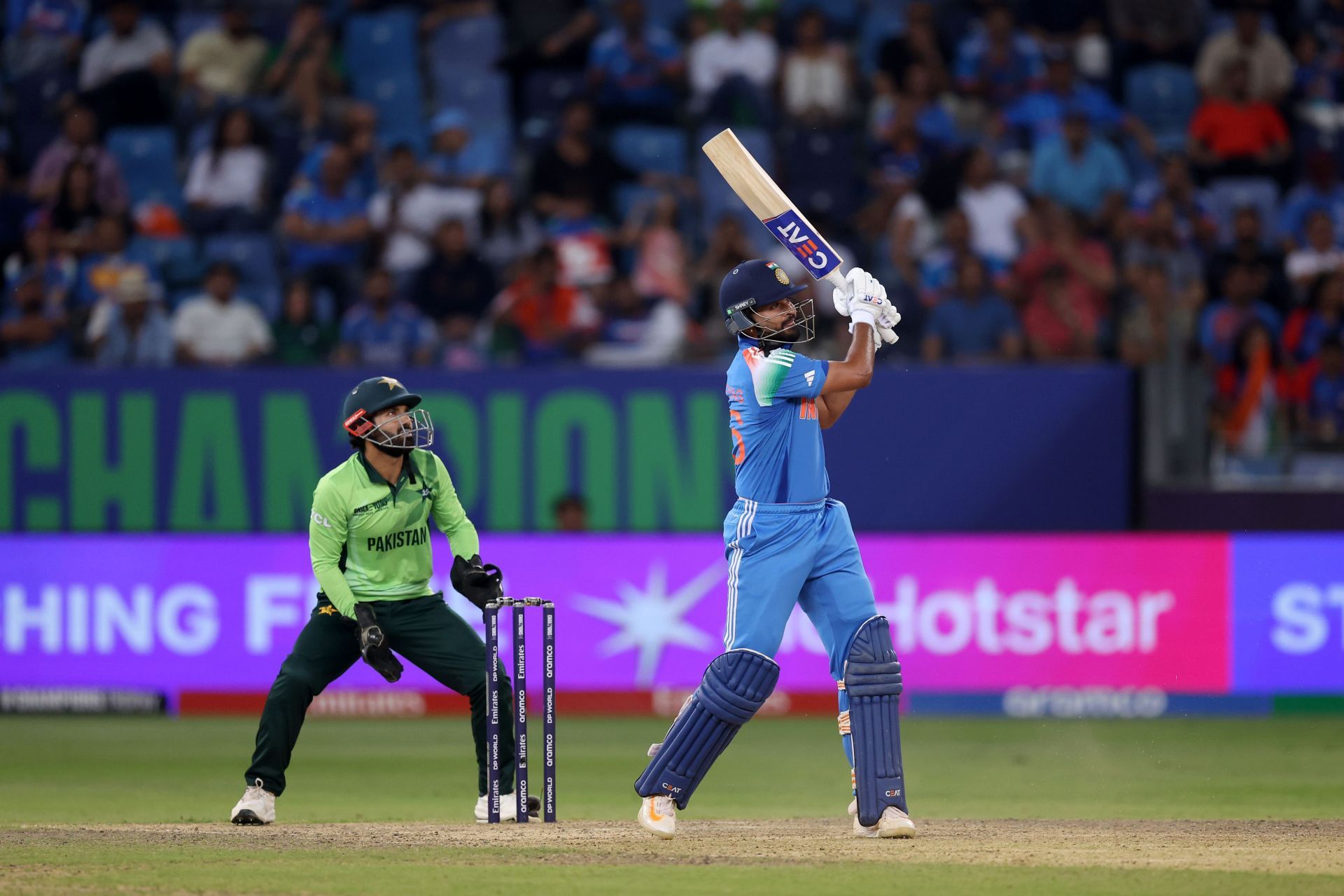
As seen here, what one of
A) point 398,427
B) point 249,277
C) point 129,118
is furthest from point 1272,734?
point 129,118

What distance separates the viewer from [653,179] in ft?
54.8

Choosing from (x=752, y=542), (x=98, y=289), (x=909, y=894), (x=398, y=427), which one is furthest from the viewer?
(x=98, y=289)

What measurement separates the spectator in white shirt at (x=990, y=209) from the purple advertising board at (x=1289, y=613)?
352 cm

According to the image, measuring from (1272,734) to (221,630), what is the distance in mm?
7040

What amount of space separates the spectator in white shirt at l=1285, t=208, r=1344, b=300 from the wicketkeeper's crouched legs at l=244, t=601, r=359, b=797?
948 cm

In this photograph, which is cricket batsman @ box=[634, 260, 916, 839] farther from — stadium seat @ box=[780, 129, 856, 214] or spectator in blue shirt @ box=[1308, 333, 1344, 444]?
stadium seat @ box=[780, 129, 856, 214]

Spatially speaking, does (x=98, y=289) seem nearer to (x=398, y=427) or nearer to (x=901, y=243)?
(x=901, y=243)

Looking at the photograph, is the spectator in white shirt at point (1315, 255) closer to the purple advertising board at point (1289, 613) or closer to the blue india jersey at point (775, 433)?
the purple advertising board at point (1289, 613)

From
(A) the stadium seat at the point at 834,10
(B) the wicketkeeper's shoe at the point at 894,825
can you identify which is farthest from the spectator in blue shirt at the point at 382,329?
(B) the wicketkeeper's shoe at the point at 894,825

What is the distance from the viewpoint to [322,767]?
11477mm

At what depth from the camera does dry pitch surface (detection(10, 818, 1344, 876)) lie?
23.6ft

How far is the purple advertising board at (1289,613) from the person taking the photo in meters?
13.5

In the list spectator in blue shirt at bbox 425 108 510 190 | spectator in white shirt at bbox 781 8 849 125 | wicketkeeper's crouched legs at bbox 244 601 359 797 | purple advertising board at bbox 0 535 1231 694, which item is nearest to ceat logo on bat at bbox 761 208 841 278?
wicketkeeper's crouched legs at bbox 244 601 359 797

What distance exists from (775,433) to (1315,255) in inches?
374
